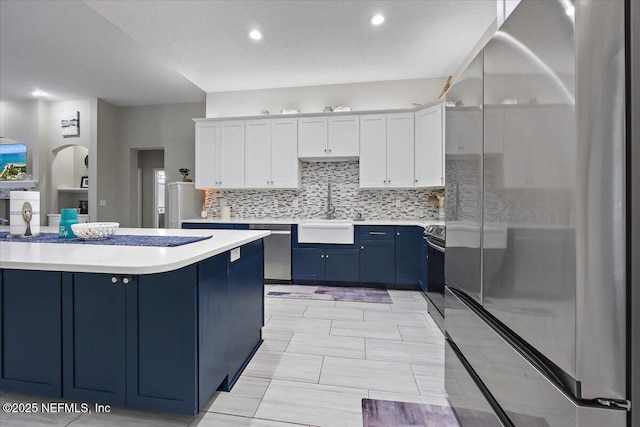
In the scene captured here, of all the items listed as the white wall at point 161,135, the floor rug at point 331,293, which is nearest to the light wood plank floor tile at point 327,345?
the floor rug at point 331,293

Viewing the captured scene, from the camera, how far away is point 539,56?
2.52 feet

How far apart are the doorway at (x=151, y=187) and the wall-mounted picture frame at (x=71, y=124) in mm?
1244

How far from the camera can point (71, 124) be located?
5.82 metres

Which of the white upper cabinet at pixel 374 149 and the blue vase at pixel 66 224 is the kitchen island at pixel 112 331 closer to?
the blue vase at pixel 66 224

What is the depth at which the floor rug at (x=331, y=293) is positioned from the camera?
3.64m

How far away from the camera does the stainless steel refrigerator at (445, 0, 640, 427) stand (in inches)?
23.7

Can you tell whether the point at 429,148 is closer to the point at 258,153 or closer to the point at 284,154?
the point at 284,154

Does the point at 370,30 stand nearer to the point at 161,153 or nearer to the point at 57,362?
the point at 57,362

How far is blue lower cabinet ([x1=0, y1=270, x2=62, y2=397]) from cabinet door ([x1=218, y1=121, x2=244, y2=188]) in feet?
10.7

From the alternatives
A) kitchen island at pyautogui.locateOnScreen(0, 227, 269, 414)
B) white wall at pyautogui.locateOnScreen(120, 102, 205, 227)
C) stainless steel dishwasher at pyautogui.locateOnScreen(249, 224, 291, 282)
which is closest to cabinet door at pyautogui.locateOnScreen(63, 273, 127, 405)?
kitchen island at pyautogui.locateOnScreen(0, 227, 269, 414)

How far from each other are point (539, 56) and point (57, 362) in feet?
7.67

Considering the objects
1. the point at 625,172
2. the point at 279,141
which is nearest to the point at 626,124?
the point at 625,172

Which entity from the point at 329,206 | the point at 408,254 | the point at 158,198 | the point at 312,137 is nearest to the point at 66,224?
the point at 312,137

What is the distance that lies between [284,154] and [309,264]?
1709mm
